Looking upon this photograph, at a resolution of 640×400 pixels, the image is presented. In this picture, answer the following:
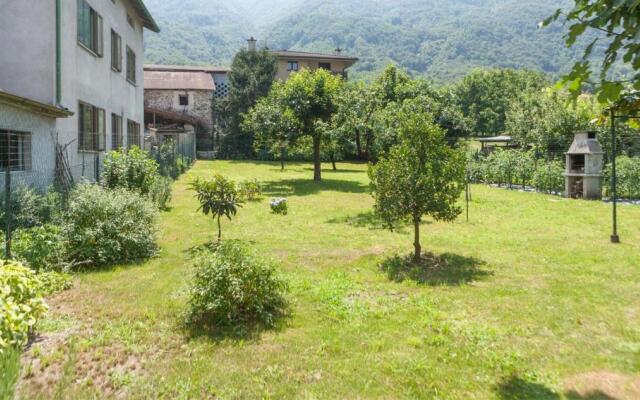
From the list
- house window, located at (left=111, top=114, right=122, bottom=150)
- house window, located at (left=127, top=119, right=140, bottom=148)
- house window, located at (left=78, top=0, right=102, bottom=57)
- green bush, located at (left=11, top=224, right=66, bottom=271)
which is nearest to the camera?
green bush, located at (left=11, top=224, right=66, bottom=271)

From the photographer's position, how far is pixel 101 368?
489 cm

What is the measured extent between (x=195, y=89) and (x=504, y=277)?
124 feet

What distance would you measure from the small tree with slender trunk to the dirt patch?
4.74m

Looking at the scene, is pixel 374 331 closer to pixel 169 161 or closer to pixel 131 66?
pixel 131 66

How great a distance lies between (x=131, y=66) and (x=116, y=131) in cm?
435

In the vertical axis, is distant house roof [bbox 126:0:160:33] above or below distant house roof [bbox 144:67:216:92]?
below

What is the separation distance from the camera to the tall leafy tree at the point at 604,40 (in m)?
3.09

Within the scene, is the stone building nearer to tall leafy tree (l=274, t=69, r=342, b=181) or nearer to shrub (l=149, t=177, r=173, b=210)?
tall leafy tree (l=274, t=69, r=342, b=181)

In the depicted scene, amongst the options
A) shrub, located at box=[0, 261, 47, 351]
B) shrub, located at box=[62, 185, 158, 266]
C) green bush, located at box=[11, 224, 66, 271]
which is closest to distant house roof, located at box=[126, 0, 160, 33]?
shrub, located at box=[62, 185, 158, 266]

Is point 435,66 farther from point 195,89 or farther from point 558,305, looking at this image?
point 558,305

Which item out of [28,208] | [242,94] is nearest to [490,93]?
[242,94]

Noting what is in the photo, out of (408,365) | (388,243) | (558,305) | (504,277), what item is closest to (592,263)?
(504,277)

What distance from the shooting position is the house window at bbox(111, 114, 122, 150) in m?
17.9

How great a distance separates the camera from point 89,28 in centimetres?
1433
